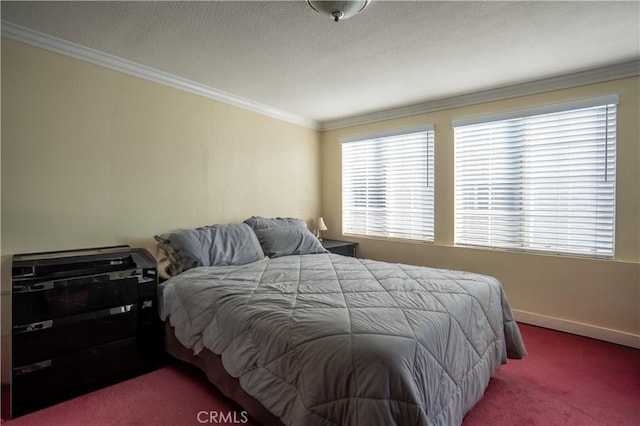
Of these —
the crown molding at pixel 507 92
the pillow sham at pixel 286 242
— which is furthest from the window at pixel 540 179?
the pillow sham at pixel 286 242

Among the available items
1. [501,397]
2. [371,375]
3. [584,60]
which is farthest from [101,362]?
[584,60]

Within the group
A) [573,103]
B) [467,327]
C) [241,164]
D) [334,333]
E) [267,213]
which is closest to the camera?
[334,333]

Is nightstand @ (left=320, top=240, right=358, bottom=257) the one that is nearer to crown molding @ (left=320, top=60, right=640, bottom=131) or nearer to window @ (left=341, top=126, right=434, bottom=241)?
window @ (left=341, top=126, right=434, bottom=241)

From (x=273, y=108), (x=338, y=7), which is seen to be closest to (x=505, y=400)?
(x=338, y=7)

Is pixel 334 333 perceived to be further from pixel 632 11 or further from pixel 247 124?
pixel 247 124

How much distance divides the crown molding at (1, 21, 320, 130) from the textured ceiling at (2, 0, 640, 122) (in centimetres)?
7

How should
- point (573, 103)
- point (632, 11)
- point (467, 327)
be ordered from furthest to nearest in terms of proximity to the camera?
point (573, 103)
point (632, 11)
point (467, 327)

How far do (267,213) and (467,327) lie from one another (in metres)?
2.71

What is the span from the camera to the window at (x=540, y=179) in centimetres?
288

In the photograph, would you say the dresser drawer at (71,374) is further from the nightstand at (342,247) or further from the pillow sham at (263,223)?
the nightstand at (342,247)

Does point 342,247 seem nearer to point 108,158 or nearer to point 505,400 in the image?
point 505,400

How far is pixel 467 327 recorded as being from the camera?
5.95 feet

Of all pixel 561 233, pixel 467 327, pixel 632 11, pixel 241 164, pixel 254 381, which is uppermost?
pixel 632 11

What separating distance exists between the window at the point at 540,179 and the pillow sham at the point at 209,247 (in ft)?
7.45
